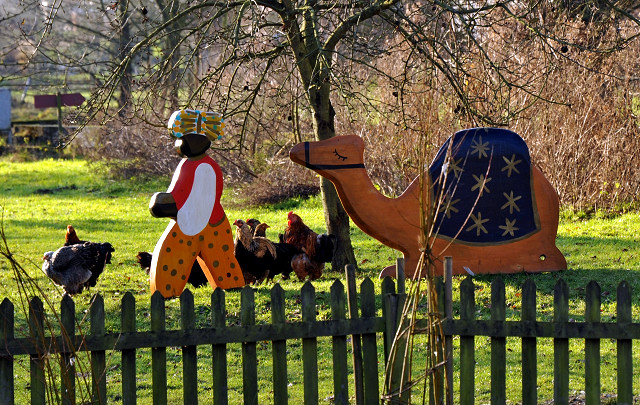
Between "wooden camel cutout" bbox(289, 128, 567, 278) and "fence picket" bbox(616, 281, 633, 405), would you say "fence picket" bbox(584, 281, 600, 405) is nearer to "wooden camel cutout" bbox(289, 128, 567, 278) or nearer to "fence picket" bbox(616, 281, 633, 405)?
"fence picket" bbox(616, 281, 633, 405)

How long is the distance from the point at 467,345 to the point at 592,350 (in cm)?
67

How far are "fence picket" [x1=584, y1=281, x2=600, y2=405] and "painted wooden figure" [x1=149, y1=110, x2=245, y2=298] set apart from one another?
4.84 metres

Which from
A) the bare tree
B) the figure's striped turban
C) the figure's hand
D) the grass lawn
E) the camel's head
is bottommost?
the grass lawn

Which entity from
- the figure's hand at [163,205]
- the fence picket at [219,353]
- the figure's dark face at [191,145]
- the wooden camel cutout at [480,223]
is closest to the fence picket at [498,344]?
the fence picket at [219,353]

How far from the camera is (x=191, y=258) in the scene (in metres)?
8.98

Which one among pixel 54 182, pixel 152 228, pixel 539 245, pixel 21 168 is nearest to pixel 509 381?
pixel 539 245

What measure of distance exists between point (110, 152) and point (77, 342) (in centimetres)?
1781

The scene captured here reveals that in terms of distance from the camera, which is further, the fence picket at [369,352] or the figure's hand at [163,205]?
the figure's hand at [163,205]

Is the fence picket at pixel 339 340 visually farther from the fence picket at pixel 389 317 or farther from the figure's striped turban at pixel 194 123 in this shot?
the figure's striped turban at pixel 194 123

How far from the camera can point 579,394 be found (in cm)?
611

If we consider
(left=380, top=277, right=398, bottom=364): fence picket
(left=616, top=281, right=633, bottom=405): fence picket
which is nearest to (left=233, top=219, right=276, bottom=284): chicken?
(left=380, top=277, right=398, bottom=364): fence picket

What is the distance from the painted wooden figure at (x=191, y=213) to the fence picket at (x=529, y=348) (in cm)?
464

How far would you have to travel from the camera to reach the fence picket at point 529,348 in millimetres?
4840

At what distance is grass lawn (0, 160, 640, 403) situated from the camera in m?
6.90
